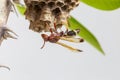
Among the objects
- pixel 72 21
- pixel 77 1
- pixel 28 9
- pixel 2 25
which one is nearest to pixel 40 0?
pixel 28 9

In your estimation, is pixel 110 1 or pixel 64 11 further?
pixel 110 1

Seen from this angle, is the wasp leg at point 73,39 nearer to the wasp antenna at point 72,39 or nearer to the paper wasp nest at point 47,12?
the wasp antenna at point 72,39

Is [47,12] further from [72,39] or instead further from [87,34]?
[87,34]

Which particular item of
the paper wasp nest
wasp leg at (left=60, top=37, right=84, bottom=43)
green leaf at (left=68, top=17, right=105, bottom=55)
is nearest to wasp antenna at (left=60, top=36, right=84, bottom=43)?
wasp leg at (left=60, top=37, right=84, bottom=43)

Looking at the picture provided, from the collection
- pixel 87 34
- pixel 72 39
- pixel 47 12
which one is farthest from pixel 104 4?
pixel 72 39

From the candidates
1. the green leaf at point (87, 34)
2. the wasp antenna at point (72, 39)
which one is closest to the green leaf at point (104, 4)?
the green leaf at point (87, 34)

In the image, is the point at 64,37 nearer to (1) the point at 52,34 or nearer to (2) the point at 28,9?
(1) the point at 52,34
